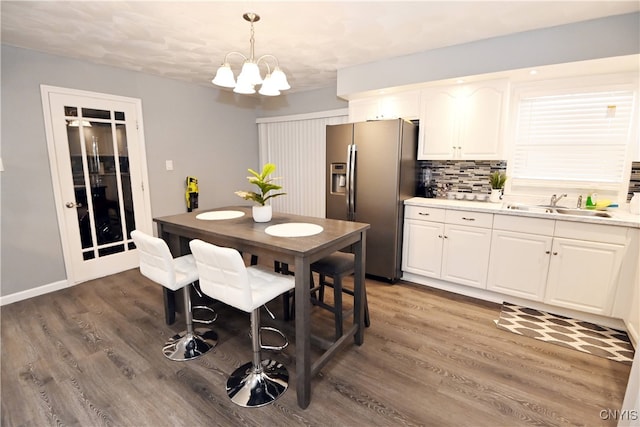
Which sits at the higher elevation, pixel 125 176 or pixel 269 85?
pixel 269 85

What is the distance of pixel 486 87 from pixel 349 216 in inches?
74.5

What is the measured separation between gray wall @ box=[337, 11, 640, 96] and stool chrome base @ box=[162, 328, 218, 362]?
9.70ft

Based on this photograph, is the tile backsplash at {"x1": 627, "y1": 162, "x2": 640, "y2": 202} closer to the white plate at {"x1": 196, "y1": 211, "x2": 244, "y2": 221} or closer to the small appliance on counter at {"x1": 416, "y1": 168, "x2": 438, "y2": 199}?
the small appliance on counter at {"x1": 416, "y1": 168, "x2": 438, "y2": 199}

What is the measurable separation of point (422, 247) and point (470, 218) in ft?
1.89

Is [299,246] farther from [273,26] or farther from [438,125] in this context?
[438,125]

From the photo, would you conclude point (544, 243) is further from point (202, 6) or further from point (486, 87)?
point (202, 6)

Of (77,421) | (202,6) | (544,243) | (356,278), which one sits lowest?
(77,421)

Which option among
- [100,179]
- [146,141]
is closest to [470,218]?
[146,141]

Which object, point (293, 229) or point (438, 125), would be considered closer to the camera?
point (293, 229)

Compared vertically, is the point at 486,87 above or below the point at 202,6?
below

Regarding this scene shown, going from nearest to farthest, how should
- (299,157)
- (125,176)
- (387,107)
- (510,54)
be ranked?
(510,54), (387,107), (125,176), (299,157)

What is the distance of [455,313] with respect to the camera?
2.72 meters

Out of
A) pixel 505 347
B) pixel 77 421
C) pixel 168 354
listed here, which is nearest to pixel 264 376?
pixel 168 354

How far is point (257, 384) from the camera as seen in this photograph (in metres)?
1.82
